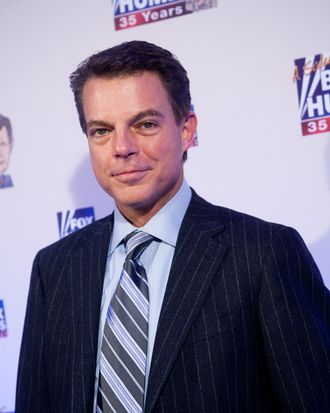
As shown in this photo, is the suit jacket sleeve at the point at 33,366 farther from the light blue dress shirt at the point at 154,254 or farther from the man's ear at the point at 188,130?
the man's ear at the point at 188,130

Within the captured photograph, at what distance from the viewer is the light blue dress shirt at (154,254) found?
1.17 metres

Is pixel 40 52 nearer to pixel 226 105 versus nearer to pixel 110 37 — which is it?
pixel 110 37

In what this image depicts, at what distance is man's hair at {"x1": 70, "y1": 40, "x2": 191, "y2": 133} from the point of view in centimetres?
122

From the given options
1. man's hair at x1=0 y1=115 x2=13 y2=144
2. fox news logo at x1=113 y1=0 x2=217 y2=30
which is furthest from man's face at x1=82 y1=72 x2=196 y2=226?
man's hair at x1=0 y1=115 x2=13 y2=144

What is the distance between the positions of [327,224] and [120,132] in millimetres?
654

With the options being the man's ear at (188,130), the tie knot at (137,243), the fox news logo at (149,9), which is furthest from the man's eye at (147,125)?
the fox news logo at (149,9)

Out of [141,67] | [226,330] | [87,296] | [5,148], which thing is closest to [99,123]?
[141,67]

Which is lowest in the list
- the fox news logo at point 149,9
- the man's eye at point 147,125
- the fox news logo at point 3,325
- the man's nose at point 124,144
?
the fox news logo at point 3,325

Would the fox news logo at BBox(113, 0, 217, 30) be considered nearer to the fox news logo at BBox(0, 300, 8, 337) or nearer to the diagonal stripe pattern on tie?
the diagonal stripe pattern on tie

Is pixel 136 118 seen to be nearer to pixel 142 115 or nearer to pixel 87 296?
pixel 142 115

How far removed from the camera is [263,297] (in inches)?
43.3

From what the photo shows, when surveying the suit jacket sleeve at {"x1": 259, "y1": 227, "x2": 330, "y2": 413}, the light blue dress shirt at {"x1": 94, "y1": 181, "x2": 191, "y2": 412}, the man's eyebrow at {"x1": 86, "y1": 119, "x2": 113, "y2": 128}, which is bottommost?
the suit jacket sleeve at {"x1": 259, "y1": 227, "x2": 330, "y2": 413}

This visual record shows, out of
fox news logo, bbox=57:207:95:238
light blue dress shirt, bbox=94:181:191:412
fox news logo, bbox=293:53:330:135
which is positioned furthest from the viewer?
fox news logo, bbox=57:207:95:238

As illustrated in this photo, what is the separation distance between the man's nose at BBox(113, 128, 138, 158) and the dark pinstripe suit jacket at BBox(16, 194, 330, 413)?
0.20 m
